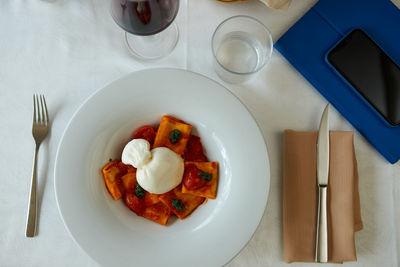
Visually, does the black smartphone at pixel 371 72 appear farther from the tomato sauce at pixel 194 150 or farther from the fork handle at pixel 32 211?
the fork handle at pixel 32 211

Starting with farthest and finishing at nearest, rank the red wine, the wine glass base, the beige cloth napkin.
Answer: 1. the wine glass base
2. the beige cloth napkin
3. the red wine

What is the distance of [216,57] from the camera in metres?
0.88

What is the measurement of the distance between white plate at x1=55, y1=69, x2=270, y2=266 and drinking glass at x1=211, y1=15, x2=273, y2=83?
0.47ft

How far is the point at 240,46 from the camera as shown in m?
0.92

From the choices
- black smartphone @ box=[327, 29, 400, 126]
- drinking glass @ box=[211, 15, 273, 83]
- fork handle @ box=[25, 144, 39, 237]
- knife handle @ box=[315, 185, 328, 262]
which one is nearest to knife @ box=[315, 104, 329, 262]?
knife handle @ box=[315, 185, 328, 262]

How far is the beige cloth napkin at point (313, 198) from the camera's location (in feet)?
2.69

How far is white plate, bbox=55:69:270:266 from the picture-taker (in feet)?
2.36

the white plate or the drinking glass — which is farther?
the drinking glass

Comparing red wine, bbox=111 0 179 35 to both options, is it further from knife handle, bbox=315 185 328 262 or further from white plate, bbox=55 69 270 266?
knife handle, bbox=315 185 328 262

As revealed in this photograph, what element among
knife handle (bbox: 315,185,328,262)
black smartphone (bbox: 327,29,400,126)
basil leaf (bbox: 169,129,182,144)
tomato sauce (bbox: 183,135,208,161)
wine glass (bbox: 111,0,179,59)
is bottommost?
knife handle (bbox: 315,185,328,262)

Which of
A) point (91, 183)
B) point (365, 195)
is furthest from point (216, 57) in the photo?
point (365, 195)

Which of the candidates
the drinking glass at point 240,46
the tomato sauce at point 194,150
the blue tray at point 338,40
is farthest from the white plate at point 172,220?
the blue tray at point 338,40

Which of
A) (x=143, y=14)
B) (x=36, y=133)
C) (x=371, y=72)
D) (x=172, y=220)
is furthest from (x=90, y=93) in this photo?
(x=371, y=72)

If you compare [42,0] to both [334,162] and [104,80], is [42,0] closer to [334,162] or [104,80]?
[104,80]
